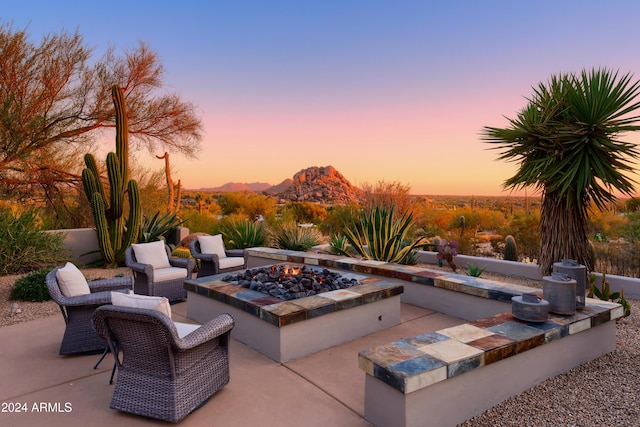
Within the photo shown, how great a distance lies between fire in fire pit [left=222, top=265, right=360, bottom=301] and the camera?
15.2 ft

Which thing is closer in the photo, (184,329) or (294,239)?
(184,329)

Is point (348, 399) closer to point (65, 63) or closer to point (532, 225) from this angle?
point (532, 225)

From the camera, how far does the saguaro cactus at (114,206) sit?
29.7ft

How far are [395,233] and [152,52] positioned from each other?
1239 centimetres

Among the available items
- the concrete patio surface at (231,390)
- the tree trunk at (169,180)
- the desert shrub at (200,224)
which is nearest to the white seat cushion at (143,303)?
the concrete patio surface at (231,390)

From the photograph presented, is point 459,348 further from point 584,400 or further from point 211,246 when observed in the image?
point 211,246

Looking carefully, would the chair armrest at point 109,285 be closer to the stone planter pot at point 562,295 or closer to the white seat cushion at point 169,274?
the white seat cushion at point 169,274

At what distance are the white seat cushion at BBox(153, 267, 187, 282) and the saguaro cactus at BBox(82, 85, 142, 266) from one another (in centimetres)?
378

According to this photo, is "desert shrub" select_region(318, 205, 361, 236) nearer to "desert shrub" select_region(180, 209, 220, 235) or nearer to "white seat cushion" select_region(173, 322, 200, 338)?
"desert shrub" select_region(180, 209, 220, 235)

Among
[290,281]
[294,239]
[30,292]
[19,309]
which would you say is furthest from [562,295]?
[30,292]

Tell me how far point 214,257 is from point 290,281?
2.35 metres

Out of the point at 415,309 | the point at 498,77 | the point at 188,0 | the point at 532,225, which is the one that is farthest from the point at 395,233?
the point at 188,0

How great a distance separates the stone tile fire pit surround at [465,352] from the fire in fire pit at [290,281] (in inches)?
9.9

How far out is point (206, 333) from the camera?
9.45 ft
